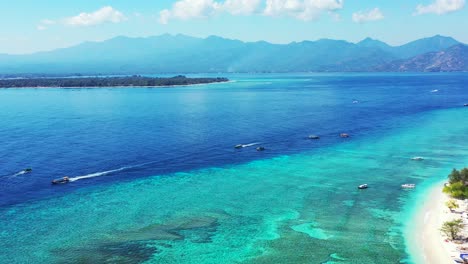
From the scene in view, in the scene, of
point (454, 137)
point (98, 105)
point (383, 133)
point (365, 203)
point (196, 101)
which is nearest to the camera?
point (365, 203)

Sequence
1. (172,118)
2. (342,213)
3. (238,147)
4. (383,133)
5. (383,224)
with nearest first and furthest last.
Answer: (383,224), (342,213), (238,147), (383,133), (172,118)

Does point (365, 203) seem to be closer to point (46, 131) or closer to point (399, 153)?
point (399, 153)

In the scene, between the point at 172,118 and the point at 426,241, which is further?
the point at 172,118

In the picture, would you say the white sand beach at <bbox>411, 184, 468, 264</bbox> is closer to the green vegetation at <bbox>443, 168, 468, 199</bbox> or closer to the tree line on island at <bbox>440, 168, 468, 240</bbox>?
the tree line on island at <bbox>440, 168, 468, 240</bbox>

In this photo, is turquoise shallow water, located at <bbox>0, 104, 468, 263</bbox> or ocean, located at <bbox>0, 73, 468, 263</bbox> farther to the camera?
ocean, located at <bbox>0, 73, 468, 263</bbox>

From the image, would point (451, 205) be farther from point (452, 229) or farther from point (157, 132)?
point (157, 132)

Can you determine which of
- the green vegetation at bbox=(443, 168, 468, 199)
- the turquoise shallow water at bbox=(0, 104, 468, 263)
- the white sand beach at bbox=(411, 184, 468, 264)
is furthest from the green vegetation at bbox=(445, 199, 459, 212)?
the turquoise shallow water at bbox=(0, 104, 468, 263)

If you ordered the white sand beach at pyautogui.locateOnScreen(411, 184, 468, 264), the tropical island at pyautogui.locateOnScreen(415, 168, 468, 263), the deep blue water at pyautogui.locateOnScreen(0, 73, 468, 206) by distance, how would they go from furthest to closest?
the deep blue water at pyautogui.locateOnScreen(0, 73, 468, 206) → the tropical island at pyautogui.locateOnScreen(415, 168, 468, 263) → the white sand beach at pyautogui.locateOnScreen(411, 184, 468, 264)

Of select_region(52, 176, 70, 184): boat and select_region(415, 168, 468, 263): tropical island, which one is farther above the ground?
select_region(52, 176, 70, 184): boat

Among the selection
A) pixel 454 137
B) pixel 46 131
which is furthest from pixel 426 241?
pixel 46 131
